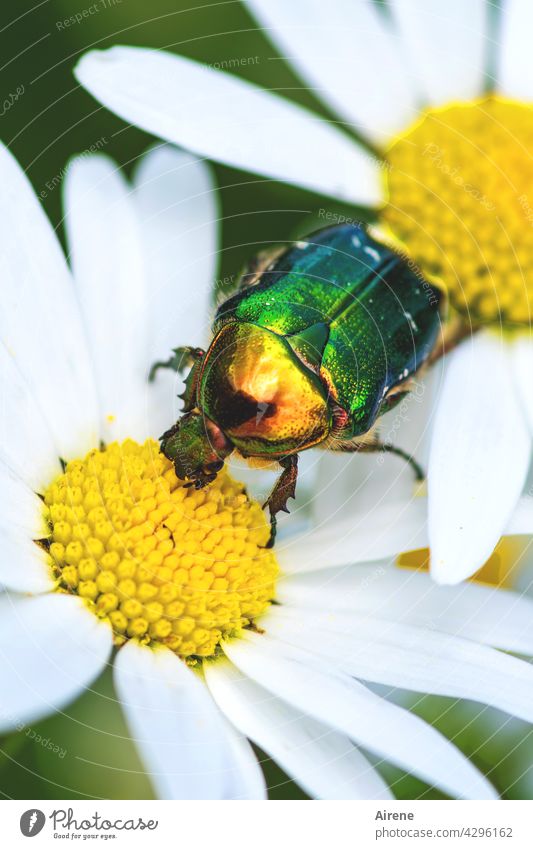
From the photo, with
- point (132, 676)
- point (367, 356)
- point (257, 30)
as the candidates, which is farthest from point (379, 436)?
point (257, 30)

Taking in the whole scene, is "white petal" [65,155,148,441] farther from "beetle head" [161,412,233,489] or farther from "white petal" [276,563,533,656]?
"white petal" [276,563,533,656]

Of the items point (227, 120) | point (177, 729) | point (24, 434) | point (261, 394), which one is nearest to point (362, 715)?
point (177, 729)

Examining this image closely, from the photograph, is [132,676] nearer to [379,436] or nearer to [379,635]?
[379,635]

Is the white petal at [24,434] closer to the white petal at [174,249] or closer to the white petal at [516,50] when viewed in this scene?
the white petal at [174,249]

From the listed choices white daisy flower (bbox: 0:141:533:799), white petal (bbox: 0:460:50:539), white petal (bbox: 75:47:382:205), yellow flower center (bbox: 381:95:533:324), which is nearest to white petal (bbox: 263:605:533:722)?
white daisy flower (bbox: 0:141:533:799)


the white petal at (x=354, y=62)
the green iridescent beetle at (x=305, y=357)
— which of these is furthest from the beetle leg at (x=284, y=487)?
the white petal at (x=354, y=62)

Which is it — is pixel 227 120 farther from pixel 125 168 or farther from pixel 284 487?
pixel 284 487
